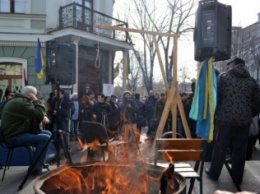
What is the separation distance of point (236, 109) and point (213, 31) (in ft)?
4.24

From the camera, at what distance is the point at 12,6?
16469 mm

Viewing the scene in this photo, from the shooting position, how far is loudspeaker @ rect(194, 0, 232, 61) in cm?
553

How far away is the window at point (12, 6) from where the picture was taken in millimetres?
16391

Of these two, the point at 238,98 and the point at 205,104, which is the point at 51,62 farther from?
the point at 238,98

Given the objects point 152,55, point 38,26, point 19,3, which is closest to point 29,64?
point 38,26

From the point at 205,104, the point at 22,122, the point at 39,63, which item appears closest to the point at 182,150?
the point at 205,104

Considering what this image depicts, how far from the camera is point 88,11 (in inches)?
684

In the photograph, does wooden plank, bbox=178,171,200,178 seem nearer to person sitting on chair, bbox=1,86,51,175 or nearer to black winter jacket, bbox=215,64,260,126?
black winter jacket, bbox=215,64,260,126

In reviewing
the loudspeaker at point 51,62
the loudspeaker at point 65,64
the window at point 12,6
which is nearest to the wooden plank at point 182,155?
the loudspeaker at point 65,64

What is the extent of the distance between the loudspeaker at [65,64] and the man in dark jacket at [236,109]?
3133 mm

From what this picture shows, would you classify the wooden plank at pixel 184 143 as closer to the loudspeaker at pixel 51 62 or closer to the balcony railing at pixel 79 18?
the loudspeaker at pixel 51 62

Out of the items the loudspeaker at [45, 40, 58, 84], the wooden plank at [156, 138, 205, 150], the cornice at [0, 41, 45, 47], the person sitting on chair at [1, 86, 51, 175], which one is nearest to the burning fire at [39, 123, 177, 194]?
the wooden plank at [156, 138, 205, 150]

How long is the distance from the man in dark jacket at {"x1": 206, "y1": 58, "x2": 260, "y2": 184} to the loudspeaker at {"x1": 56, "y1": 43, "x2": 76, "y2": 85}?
313 cm

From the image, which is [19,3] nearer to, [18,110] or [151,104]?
[151,104]
